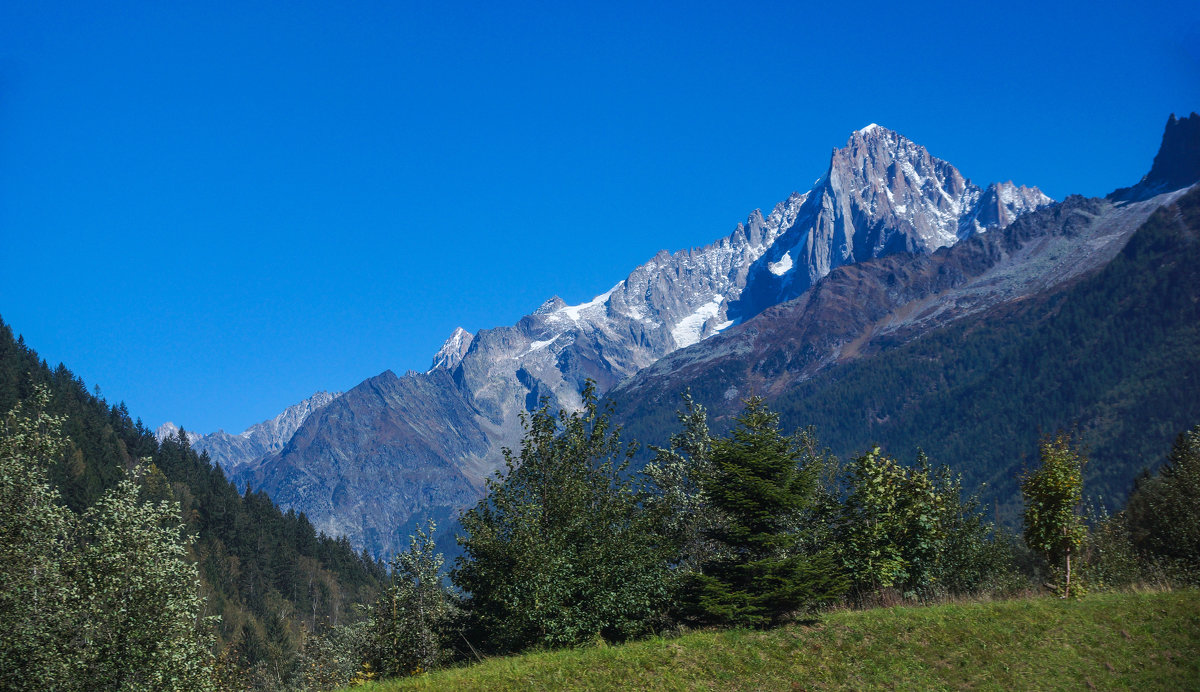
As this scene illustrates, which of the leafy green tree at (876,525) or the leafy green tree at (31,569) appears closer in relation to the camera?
the leafy green tree at (31,569)

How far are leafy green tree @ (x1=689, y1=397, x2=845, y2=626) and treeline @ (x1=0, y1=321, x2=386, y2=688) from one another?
9655cm

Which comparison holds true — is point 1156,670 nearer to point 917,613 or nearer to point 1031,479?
point 917,613

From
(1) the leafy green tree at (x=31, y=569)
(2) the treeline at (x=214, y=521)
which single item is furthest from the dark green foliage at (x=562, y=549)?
(2) the treeline at (x=214, y=521)

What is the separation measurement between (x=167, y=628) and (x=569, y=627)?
15.5 metres

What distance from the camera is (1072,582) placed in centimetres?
3747

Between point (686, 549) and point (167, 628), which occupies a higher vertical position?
point (167, 628)

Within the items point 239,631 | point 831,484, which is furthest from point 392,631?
point 239,631

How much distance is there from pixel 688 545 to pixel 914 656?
18238 millimetres

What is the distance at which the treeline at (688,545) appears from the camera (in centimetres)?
3291

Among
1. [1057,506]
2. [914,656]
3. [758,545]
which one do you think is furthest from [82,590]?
[1057,506]

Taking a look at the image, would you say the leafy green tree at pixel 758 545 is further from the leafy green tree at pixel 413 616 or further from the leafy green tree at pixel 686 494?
the leafy green tree at pixel 413 616

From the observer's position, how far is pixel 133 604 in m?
29.8

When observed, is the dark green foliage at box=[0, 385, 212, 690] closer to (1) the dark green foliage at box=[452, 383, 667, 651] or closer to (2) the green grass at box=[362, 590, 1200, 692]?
(2) the green grass at box=[362, 590, 1200, 692]

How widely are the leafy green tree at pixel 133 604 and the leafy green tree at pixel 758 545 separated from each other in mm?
20653
